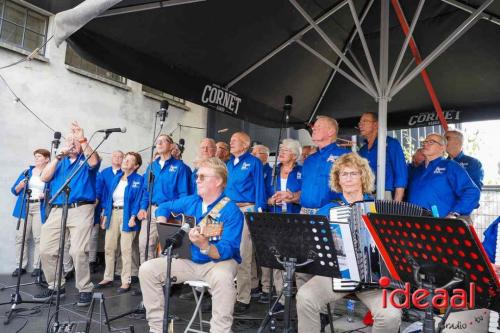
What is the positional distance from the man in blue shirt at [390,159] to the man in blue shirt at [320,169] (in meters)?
0.71

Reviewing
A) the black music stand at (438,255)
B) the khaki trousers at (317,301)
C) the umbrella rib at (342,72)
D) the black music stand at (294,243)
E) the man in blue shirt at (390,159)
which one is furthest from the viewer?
the umbrella rib at (342,72)

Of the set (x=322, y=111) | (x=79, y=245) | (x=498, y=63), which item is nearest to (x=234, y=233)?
(x=79, y=245)

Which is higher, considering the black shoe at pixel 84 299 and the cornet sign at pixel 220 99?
the cornet sign at pixel 220 99

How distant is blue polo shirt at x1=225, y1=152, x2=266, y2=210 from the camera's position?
526 centimetres

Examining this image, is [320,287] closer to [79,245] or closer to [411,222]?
[411,222]

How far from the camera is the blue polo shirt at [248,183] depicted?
5262 millimetres

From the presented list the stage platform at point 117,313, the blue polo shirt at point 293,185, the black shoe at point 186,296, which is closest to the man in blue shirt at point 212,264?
the stage platform at point 117,313

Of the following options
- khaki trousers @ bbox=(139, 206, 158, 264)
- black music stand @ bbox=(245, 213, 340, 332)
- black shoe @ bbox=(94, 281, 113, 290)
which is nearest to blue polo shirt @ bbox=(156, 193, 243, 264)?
black music stand @ bbox=(245, 213, 340, 332)

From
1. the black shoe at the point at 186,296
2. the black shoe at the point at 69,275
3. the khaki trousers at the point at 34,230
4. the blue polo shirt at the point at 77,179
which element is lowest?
the black shoe at the point at 69,275

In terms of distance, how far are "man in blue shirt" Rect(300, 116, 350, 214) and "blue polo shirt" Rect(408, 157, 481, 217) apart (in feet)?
3.31

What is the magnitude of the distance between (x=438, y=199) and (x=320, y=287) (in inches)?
76.5

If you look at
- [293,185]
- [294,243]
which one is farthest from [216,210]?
[293,185]

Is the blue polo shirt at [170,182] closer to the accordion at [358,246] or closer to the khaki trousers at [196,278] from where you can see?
the khaki trousers at [196,278]

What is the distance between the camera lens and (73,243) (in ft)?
16.5
